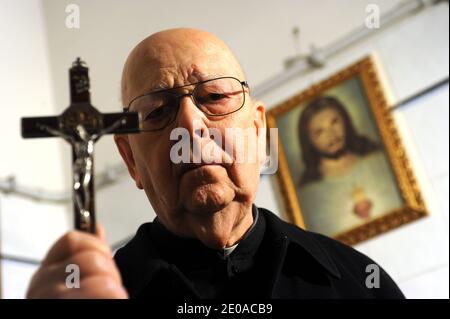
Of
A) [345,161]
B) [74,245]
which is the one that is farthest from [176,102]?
[345,161]

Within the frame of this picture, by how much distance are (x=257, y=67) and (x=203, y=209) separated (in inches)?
116

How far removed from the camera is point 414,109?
342 centimetres

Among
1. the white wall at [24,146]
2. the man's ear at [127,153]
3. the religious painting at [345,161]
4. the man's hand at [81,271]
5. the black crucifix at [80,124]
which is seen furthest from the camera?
the white wall at [24,146]

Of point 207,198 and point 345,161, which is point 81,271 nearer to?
point 207,198

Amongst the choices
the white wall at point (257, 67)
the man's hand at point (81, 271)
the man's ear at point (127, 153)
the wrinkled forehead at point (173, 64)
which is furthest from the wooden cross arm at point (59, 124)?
the white wall at point (257, 67)

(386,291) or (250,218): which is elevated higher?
(250,218)

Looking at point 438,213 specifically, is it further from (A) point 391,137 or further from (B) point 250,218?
(B) point 250,218

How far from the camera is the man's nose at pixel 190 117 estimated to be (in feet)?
3.79

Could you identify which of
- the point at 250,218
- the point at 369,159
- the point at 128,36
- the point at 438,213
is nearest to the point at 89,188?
the point at 250,218

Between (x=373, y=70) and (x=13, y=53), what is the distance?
223cm

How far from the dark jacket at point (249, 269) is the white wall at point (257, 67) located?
119cm

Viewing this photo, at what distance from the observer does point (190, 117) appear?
1171mm

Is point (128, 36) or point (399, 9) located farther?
point (399, 9)

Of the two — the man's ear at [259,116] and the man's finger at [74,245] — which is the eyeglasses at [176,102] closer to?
the man's ear at [259,116]
